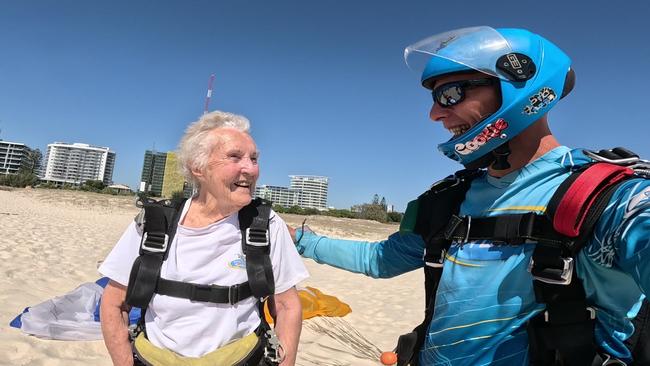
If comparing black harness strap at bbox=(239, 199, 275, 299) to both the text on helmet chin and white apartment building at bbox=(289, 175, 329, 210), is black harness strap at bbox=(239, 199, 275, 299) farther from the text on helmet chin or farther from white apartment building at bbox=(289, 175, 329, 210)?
white apartment building at bbox=(289, 175, 329, 210)

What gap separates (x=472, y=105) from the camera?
1.70 metres

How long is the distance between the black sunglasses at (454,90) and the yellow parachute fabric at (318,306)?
4.97 meters

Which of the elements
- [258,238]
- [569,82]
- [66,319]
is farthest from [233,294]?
[66,319]

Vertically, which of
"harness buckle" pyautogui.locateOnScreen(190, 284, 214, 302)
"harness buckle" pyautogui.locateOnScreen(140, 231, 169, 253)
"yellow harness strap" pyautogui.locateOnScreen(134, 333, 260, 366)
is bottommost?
"yellow harness strap" pyautogui.locateOnScreen(134, 333, 260, 366)

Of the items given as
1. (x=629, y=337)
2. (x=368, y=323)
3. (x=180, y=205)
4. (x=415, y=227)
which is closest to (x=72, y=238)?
(x=368, y=323)

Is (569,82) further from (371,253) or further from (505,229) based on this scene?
(371,253)

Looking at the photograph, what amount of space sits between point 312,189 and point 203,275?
156100 mm

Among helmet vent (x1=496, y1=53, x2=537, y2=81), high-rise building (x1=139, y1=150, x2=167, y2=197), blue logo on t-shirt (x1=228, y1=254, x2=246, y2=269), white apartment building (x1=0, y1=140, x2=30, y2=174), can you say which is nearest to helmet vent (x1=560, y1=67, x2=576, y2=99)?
helmet vent (x1=496, y1=53, x2=537, y2=81)

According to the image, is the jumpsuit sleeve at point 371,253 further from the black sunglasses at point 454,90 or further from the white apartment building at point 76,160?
the white apartment building at point 76,160

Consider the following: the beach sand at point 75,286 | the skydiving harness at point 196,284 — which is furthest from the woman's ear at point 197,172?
the beach sand at point 75,286

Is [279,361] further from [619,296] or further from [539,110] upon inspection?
[539,110]

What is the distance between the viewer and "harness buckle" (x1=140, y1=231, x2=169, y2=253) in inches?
86.0

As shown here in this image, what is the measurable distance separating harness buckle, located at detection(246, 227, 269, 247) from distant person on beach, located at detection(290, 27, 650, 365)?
2.57 feet

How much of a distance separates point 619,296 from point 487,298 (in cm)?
42
